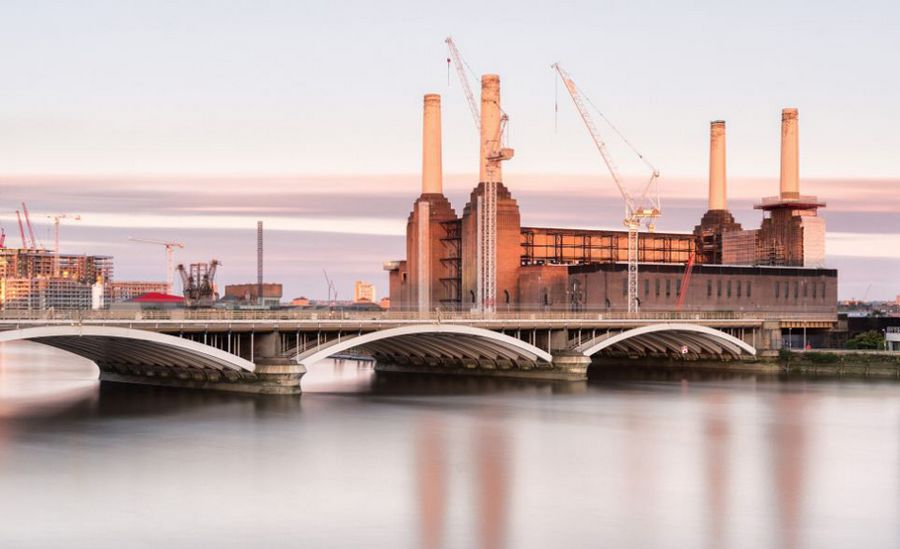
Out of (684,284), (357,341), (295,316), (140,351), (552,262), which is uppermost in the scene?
(552,262)

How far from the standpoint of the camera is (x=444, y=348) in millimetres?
91250

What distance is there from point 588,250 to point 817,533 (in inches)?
4604

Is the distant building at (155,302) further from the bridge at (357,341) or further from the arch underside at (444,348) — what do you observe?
the arch underside at (444,348)

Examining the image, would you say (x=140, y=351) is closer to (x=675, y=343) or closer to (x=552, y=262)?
(x=675, y=343)

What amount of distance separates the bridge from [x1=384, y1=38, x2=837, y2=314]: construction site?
592 inches

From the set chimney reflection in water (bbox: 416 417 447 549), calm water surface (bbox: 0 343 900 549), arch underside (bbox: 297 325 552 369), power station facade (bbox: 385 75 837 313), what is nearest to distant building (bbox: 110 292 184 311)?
arch underside (bbox: 297 325 552 369)

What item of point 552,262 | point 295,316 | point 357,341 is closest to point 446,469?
point 357,341

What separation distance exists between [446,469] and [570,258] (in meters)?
103

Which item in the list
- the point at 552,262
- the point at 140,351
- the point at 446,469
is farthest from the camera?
the point at 552,262

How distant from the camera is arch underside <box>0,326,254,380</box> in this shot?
61.5 meters

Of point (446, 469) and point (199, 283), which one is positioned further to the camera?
point (199, 283)

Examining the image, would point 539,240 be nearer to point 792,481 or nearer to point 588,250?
point 588,250

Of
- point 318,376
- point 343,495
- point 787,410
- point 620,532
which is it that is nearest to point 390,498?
point 343,495

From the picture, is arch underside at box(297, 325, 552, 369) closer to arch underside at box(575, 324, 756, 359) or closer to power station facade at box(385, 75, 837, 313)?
arch underside at box(575, 324, 756, 359)
